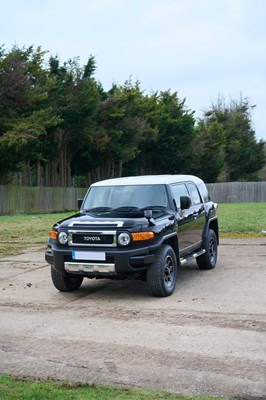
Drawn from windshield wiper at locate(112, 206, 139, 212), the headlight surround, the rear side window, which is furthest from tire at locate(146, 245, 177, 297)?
the rear side window

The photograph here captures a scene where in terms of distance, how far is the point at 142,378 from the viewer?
477 cm

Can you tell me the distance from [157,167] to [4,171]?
25834 mm

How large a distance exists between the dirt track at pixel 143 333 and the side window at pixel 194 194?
1420 millimetres

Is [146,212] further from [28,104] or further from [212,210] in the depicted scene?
[28,104]

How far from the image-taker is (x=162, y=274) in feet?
25.9

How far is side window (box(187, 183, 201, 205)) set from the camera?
A: 10.2 m

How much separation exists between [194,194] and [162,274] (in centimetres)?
285

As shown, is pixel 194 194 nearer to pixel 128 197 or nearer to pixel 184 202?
pixel 184 202

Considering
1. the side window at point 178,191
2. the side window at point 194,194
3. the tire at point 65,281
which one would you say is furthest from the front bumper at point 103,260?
the side window at point 194,194

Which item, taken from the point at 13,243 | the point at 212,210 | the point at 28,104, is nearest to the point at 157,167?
the point at 28,104

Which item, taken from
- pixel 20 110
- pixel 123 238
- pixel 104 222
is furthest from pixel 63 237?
pixel 20 110

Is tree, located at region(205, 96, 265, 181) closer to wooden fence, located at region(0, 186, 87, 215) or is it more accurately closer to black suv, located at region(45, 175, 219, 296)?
wooden fence, located at region(0, 186, 87, 215)

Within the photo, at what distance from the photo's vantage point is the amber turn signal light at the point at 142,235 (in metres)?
7.72

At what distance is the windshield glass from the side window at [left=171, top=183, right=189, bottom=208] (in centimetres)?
25
